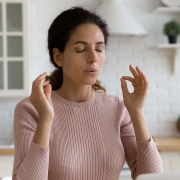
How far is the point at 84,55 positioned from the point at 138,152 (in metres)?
0.39

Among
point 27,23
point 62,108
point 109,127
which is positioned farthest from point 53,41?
point 27,23

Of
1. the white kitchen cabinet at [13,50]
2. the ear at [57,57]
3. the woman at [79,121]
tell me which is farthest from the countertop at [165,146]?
the ear at [57,57]

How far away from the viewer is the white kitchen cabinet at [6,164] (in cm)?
270

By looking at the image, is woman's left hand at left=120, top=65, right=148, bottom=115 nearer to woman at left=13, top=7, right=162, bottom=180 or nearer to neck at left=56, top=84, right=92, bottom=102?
woman at left=13, top=7, right=162, bottom=180

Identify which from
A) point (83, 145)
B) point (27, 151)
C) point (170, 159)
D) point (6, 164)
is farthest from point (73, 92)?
point (170, 159)

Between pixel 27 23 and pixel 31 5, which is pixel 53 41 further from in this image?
pixel 31 5

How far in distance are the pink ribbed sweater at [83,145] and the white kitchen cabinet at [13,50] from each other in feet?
5.07

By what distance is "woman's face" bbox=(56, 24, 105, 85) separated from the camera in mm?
1262

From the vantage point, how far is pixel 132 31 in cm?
290

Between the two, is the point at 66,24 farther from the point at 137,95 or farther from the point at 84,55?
the point at 137,95

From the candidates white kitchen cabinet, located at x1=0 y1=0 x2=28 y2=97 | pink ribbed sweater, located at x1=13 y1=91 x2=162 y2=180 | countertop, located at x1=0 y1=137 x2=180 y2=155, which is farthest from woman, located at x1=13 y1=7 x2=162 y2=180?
white kitchen cabinet, located at x1=0 y1=0 x2=28 y2=97

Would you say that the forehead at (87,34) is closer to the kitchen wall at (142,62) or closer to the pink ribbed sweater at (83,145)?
the pink ribbed sweater at (83,145)

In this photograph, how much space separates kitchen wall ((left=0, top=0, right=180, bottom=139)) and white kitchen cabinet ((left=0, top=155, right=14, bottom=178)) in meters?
0.50

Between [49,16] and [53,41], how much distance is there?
1.84 metres
